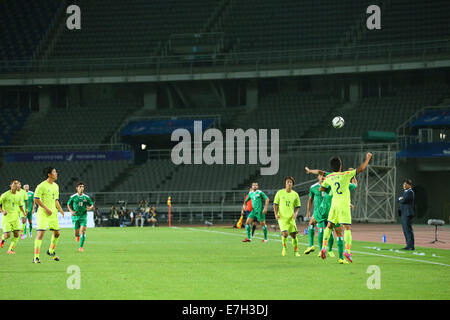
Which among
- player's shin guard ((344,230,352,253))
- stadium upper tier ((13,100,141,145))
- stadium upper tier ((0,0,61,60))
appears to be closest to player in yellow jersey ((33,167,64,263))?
player's shin guard ((344,230,352,253))

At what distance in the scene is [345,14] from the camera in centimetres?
5606

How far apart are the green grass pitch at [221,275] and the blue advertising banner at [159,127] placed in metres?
32.8

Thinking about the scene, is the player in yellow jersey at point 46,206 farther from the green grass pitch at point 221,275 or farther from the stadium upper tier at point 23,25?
the stadium upper tier at point 23,25

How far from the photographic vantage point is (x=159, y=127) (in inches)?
2108

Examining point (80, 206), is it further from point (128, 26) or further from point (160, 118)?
point (128, 26)

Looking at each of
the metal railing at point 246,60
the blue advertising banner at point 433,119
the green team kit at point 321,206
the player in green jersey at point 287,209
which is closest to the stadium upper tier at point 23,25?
the metal railing at point 246,60

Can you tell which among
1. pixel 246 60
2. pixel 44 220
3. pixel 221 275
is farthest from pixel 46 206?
pixel 246 60

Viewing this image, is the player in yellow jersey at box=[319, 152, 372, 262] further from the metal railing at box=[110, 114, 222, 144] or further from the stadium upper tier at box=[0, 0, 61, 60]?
the stadium upper tier at box=[0, 0, 61, 60]

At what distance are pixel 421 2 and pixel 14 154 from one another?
34048 mm

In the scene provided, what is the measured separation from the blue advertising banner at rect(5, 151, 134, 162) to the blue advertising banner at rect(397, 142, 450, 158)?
20.7 m

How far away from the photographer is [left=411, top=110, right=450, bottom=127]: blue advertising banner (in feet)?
148

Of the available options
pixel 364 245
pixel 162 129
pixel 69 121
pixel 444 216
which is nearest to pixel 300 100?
pixel 162 129

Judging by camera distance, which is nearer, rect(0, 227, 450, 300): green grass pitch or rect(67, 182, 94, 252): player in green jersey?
rect(0, 227, 450, 300): green grass pitch
